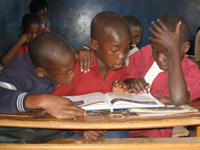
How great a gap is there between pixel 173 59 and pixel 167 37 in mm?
139

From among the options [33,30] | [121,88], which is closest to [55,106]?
[121,88]

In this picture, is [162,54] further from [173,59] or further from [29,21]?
[29,21]

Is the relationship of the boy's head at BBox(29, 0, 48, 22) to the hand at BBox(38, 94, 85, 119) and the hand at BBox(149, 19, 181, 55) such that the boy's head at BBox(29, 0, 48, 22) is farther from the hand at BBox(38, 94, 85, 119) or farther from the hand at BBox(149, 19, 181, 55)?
the hand at BBox(38, 94, 85, 119)

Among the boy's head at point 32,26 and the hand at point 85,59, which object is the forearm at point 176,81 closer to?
the hand at point 85,59

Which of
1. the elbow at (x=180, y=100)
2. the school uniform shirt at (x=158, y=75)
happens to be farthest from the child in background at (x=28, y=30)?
the elbow at (x=180, y=100)

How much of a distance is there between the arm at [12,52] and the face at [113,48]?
57.8 inches

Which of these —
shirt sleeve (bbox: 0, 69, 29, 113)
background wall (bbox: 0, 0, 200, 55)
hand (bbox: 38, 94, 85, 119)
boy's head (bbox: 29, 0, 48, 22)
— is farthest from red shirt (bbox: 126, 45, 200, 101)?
background wall (bbox: 0, 0, 200, 55)

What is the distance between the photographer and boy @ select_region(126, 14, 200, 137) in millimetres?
1196

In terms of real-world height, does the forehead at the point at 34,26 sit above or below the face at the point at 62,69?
above

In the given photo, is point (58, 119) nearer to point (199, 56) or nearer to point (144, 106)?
point (144, 106)

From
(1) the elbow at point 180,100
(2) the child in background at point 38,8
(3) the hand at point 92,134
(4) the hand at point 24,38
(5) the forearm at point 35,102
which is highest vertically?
(2) the child in background at point 38,8

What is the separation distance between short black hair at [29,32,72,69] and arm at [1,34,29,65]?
1430 millimetres

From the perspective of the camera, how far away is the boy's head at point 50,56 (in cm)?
113

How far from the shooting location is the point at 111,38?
1.34m
